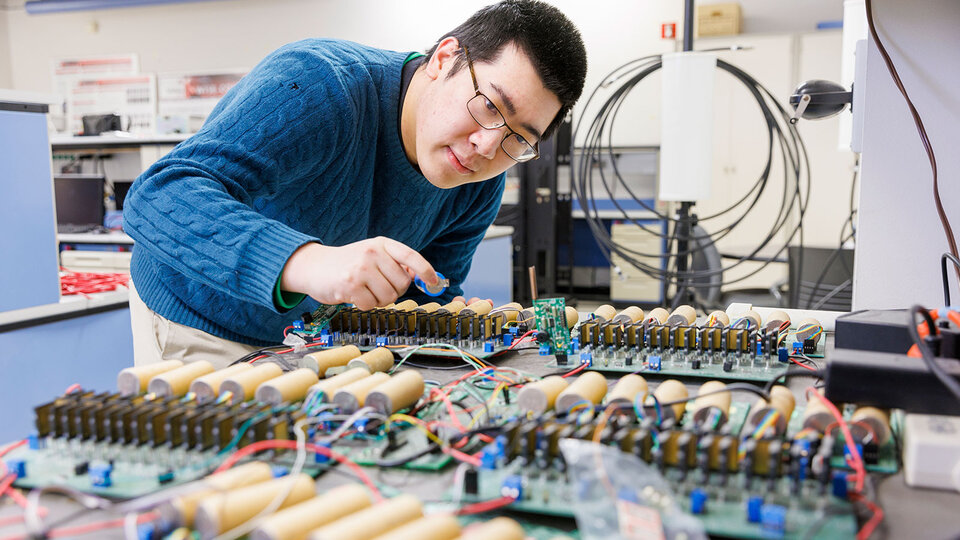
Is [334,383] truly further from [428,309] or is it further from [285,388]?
[428,309]

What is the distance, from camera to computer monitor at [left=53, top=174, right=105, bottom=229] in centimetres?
453

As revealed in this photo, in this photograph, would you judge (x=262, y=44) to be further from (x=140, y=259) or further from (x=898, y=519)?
(x=898, y=519)

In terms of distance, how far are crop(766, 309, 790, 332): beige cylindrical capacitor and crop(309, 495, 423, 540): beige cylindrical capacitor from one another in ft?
2.60

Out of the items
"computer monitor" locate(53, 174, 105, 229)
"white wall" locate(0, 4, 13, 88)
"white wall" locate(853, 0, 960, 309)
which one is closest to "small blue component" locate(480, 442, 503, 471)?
"white wall" locate(853, 0, 960, 309)

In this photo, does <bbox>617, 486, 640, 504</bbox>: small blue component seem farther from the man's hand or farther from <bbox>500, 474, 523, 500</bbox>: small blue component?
the man's hand

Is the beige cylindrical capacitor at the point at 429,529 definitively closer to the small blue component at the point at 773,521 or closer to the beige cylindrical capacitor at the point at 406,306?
the small blue component at the point at 773,521

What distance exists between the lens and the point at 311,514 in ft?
1.86

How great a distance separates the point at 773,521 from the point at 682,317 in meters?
0.73

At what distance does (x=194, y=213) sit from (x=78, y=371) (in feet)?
5.24

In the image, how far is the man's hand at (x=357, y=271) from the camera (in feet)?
3.24

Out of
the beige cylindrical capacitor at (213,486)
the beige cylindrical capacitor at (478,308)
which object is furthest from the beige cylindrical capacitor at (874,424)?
the beige cylindrical capacitor at (478,308)

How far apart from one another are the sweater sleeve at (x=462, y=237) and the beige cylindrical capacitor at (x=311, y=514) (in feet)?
4.25

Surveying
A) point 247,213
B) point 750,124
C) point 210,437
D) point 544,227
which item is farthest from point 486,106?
point 750,124

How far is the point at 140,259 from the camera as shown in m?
1.53
